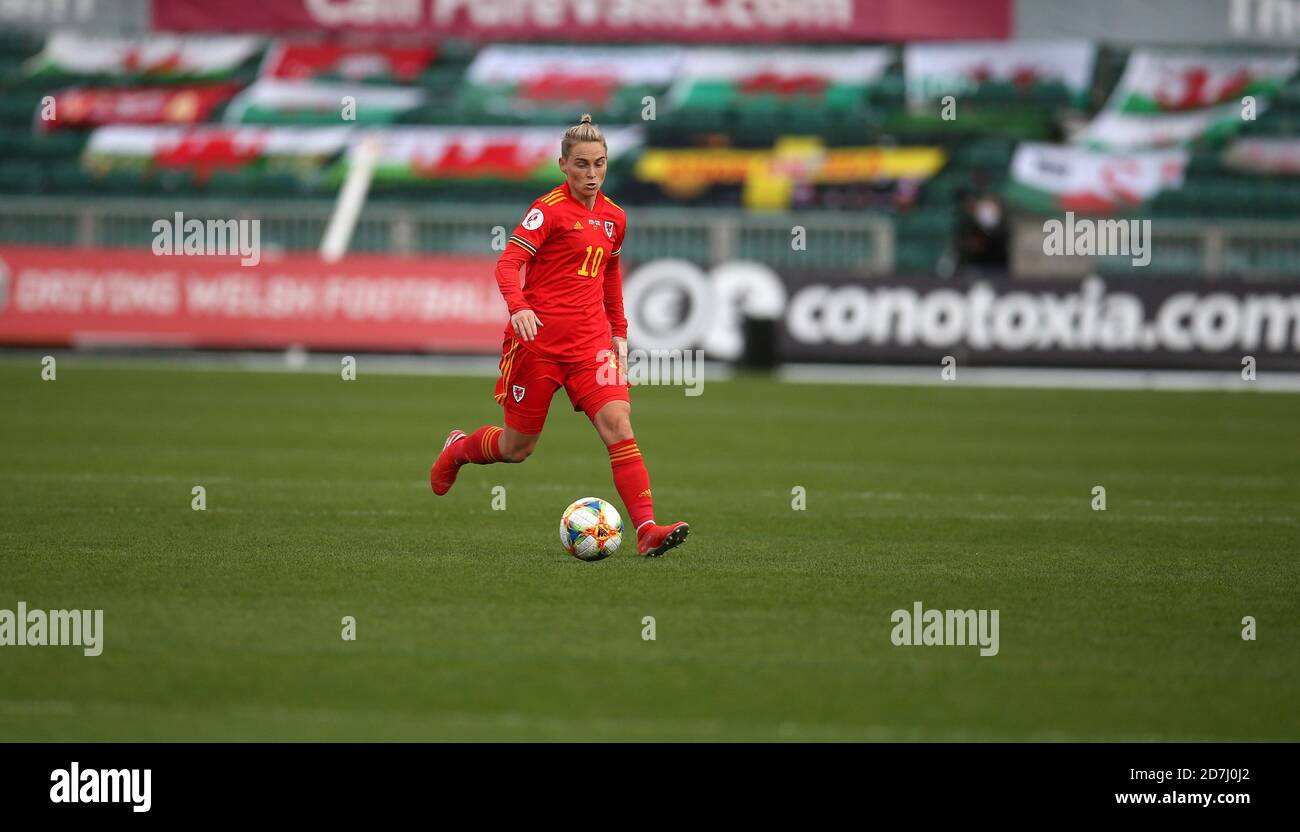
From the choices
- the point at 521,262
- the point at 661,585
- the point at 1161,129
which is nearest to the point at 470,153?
the point at 1161,129

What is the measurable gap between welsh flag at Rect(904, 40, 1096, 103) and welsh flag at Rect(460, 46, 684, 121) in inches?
160

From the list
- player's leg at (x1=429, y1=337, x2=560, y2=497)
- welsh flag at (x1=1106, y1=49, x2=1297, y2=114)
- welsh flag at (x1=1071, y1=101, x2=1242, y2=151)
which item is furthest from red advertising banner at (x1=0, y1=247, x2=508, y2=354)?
player's leg at (x1=429, y1=337, x2=560, y2=497)

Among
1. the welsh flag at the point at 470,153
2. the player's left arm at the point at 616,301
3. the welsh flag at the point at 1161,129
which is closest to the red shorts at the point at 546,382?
the player's left arm at the point at 616,301

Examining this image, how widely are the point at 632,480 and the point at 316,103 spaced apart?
74.3 feet

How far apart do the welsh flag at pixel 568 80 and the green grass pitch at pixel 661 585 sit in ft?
47.4

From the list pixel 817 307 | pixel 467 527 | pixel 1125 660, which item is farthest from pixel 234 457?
pixel 817 307

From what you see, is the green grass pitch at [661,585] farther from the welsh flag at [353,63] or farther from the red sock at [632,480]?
the welsh flag at [353,63]

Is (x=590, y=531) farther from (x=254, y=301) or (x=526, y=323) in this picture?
(x=254, y=301)

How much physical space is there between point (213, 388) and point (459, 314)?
4131mm

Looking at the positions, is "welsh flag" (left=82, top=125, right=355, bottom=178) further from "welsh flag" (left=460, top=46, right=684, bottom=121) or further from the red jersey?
the red jersey

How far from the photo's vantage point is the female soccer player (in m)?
8.68

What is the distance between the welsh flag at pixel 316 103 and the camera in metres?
29.7

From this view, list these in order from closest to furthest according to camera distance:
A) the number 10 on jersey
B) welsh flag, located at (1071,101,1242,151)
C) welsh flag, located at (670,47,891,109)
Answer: the number 10 on jersey, welsh flag, located at (1071,101,1242,151), welsh flag, located at (670,47,891,109)

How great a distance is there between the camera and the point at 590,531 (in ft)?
28.5
